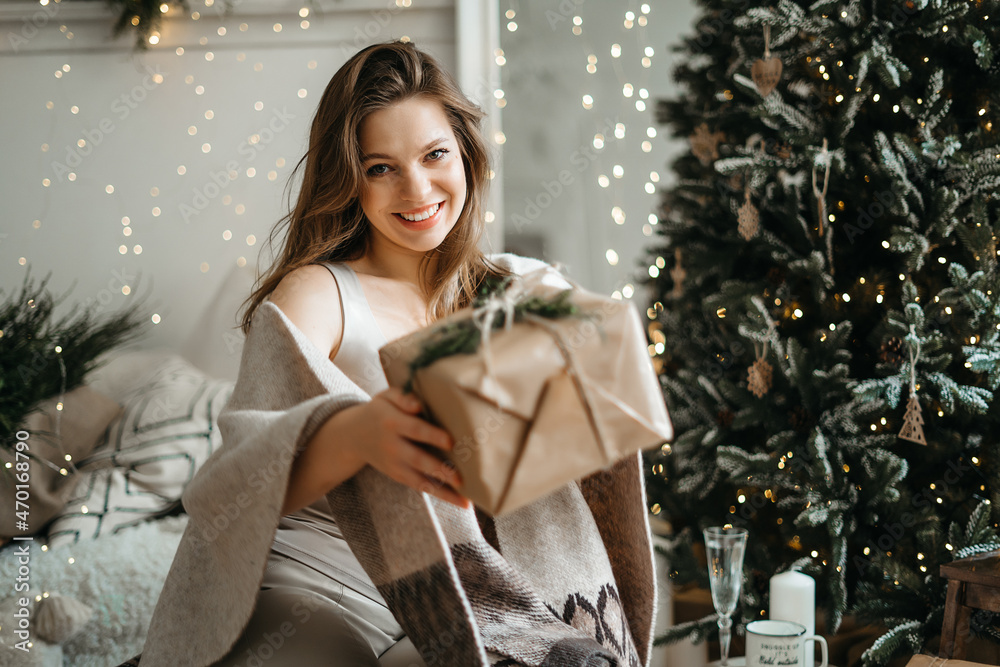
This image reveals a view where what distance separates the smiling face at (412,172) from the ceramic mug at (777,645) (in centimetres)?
92

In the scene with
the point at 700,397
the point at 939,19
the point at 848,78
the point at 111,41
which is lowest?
the point at 700,397

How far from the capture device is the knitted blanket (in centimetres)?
78

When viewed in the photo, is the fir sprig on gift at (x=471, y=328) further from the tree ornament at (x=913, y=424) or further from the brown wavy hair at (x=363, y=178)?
the tree ornament at (x=913, y=424)

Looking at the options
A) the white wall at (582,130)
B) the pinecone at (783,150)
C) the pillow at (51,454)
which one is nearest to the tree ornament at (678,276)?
the pinecone at (783,150)

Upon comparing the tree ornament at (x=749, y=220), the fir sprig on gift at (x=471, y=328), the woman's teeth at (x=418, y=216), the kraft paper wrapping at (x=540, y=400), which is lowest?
the kraft paper wrapping at (x=540, y=400)

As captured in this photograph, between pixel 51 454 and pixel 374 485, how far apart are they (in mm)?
1667

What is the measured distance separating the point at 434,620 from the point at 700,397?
1205 mm

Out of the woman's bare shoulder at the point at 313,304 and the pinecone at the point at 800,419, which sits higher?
the woman's bare shoulder at the point at 313,304

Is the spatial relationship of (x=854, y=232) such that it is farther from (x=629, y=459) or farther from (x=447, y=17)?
(x=447, y=17)

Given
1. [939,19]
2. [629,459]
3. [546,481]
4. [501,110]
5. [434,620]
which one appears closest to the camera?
[546,481]

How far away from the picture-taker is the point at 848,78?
156 centimetres

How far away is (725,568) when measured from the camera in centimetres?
139

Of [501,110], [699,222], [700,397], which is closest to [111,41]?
[501,110]

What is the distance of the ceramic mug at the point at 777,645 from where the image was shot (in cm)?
131
